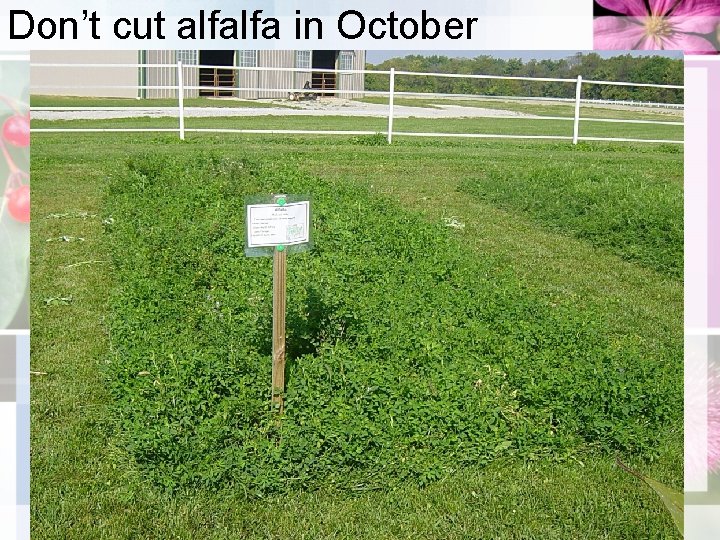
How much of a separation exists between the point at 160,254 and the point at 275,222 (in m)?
3.31

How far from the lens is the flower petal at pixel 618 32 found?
568mm

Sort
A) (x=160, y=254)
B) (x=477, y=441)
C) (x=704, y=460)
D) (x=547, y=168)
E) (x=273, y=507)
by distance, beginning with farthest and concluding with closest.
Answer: (x=547, y=168)
(x=160, y=254)
(x=477, y=441)
(x=273, y=507)
(x=704, y=460)

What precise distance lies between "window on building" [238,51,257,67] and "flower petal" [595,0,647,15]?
101ft

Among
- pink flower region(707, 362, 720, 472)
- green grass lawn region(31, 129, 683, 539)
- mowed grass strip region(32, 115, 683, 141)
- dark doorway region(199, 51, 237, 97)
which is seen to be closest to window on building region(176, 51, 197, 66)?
dark doorway region(199, 51, 237, 97)

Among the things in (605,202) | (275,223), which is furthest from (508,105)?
(275,223)

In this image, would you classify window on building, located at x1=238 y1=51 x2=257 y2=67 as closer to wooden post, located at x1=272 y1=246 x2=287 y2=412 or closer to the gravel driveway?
the gravel driveway

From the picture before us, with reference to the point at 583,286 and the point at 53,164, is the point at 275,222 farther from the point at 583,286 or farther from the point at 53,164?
the point at 53,164

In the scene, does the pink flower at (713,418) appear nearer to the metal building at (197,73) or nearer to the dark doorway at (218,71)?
the metal building at (197,73)

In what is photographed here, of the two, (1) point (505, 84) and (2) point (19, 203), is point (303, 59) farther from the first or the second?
(2) point (19, 203)

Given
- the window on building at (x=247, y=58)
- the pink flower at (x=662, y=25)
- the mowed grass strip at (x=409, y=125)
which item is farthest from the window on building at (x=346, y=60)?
the pink flower at (x=662, y=25)

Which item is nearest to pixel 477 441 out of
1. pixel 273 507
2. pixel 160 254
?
pixel 273 507

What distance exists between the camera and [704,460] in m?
0.72

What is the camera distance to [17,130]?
2.73 feet

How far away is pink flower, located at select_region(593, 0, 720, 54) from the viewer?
54 cm
